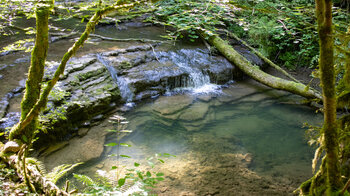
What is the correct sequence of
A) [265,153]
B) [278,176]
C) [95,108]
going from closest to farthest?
[278,176]
[265,153]
[95,108]

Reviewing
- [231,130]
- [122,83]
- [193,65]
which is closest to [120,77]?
[122,83]

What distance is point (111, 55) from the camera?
830cm

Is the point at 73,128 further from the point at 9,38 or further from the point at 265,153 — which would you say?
the point at 9,38

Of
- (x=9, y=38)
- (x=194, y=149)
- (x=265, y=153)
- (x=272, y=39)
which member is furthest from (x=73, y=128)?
(x=272, y=39)

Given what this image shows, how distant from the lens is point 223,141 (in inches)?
219

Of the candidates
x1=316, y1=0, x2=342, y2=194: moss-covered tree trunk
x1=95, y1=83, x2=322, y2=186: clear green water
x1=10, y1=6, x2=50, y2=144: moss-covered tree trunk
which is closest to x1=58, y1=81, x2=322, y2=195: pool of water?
x1=95, y1=83, x2=322, y2=186: clear green water

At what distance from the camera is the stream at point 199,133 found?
4234mm

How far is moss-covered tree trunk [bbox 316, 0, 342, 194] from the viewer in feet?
5.05

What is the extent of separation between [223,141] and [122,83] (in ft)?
13.0

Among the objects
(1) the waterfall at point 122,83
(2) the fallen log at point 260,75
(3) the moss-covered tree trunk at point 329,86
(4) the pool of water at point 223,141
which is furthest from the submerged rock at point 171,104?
(3) the moss-covered tree trunk at point 329,86

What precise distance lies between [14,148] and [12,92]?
12.2ft

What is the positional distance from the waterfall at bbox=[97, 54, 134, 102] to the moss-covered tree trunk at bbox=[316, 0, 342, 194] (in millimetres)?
6242

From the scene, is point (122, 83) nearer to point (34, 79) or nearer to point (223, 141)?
point (223, 141)

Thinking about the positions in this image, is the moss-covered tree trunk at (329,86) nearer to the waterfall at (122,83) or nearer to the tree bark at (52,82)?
the tree bark at (52,82)
